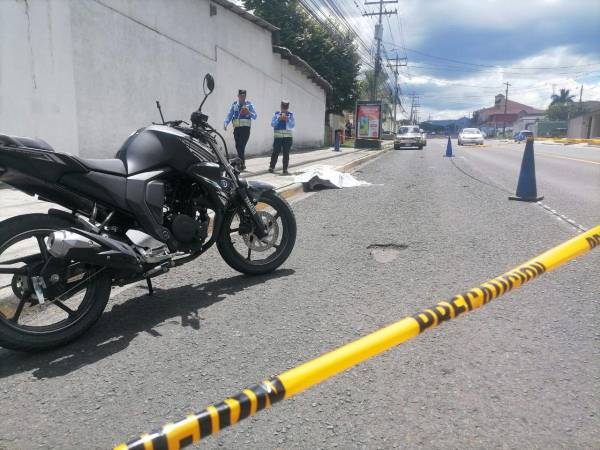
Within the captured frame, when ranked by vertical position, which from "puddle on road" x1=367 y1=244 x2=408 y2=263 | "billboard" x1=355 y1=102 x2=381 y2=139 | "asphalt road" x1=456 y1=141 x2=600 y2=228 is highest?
"billboard" x1=355 y1=102 x2=381 y2=139

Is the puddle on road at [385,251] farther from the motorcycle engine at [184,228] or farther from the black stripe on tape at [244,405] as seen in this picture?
the black stripe on tape at [244,405]

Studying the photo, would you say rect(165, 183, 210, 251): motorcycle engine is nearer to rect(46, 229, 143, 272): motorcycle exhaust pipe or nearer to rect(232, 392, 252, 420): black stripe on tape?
rect(46, 229, 143, 272): motorcycle exhaust pipe

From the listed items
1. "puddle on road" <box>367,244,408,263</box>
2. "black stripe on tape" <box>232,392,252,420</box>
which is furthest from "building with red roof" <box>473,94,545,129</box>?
"black stripe on tape" <box>232,392,252,420</box>

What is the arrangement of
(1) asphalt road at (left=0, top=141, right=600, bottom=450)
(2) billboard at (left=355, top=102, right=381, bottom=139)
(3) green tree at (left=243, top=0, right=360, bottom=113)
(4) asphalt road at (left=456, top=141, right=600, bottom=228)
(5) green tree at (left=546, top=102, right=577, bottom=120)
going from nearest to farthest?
→ 1. (1) asphalt road at (left=0, top=141, right=600, bottom=450)
2. (4) asphalt road at (left=456, top=141, right=600, bottom=228)
3. (3) green tree at (left=243, top=0, right=360, bottom=113)
4. (2) billboard at (left=355, top=102, right=381, bottom=139)
5. (5) green tree at (left=546, top=102, right=577, bottom=120)

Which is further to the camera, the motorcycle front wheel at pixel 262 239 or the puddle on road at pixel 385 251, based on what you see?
the puddle on road at pixel 385 251

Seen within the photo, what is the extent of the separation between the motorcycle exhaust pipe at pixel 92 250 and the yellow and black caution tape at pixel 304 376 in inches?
53.9

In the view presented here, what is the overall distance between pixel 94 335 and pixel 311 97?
2465cm

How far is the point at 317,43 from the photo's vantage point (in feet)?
92.2

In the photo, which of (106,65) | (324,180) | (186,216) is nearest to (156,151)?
(186,216)

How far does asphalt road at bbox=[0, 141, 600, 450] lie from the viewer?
1.90 m

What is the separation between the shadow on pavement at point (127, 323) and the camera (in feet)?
7.99

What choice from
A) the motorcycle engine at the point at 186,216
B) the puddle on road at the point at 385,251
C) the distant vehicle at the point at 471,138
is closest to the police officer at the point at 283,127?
the puddle on road at the point at 385,251

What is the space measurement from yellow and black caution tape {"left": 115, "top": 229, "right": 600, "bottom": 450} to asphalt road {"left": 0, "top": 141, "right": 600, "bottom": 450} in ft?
1.00

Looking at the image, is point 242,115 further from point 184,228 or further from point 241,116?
point 184,228
